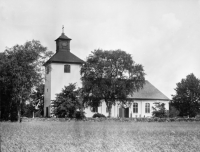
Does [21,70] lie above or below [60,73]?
below

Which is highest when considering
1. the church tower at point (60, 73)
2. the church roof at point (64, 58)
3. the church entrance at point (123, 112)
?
the church roof at point (64, 58)

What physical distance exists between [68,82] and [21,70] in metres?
15.3

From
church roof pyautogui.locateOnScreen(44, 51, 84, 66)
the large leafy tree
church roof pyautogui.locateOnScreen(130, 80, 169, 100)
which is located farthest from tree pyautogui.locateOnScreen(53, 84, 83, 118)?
church roof pyautogui.locateOnScreen(130, 80, 169, 100)

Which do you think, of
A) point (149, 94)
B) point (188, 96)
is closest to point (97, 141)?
point (149, 94)

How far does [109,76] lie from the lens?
5753 centimetres

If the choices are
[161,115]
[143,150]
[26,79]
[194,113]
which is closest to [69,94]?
[26,79]

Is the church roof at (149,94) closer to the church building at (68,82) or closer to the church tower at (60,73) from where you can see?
the church building at (68,82)

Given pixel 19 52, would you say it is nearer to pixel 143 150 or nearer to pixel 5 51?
pixel 5 51

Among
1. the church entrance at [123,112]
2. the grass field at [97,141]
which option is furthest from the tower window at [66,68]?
the grass field at [97,141]

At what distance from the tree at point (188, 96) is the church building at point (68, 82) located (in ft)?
34.8

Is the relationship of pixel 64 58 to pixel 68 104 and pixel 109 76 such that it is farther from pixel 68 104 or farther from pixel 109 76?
pixel 68 104

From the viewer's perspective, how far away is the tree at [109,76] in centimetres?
5672

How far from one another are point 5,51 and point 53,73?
14181 mm

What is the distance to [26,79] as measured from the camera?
1891 inches
